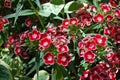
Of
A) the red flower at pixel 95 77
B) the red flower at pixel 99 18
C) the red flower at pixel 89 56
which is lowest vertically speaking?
the red flower at pixel 95 77

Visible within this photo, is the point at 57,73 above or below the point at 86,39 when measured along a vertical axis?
below

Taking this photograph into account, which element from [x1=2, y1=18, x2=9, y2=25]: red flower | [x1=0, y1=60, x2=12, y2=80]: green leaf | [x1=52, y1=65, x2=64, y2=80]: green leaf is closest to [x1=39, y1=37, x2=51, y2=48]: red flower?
[x1=52, y1=65, x2=64, y2=80]: green leaf

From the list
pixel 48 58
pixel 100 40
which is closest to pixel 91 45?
pixel 100 40

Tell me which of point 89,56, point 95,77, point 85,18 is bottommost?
point 95,77

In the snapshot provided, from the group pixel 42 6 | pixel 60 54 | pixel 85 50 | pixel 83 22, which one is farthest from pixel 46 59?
pixel 42 6

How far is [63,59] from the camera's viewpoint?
2.57 metres

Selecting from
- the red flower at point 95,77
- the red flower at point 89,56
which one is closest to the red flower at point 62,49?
the red flower at point 89,56

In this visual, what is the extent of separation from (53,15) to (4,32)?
439 millimetres

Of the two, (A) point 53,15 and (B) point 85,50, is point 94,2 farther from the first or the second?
(B) point 85,50

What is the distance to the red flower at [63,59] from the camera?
258 cm

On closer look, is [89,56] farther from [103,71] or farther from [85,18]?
[85,18]

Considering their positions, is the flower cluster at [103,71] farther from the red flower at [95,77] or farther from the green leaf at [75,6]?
the green leaf at [75,6]

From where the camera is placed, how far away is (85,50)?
2.62 metres

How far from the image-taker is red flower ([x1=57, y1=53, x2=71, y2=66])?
8.45ft
